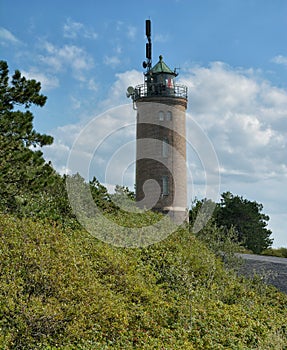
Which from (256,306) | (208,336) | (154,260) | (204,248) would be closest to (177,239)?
(204,248)

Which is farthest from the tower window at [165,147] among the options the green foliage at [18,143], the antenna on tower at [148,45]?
the green foliage at [18,143]

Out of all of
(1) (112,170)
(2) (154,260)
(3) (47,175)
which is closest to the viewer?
(2) (154,260)

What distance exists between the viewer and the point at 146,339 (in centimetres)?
873

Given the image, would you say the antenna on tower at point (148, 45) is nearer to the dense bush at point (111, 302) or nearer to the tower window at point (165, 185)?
the tower window at point (165, 185)

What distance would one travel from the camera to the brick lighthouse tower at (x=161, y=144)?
24.4 metres

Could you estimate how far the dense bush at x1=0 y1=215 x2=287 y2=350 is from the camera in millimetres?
8273

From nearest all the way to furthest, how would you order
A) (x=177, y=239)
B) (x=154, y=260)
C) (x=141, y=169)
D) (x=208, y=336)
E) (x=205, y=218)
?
→ (x=208, y=336) < (x=154, y=260) < (x=177, y=239) < (x=205, y=218) < (x=141, y=169)

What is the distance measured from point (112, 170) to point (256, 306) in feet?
29.6

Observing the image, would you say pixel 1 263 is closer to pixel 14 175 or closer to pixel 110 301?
pixel 110 301

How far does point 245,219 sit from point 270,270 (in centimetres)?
1524

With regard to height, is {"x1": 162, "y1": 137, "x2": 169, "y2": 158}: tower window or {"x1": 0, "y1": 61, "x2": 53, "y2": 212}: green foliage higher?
{"x1": 162, "y1": 137, "x2": 169, "y2": 158}: tower window

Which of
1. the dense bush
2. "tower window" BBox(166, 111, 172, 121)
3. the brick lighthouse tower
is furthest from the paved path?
"tower window" BBox(166, 111, 172, 121)

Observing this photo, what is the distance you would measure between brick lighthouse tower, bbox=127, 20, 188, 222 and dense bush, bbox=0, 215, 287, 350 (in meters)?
10.3

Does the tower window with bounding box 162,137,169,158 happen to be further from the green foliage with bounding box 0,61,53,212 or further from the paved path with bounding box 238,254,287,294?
the green foliage with bounding box 0,61,53,212
